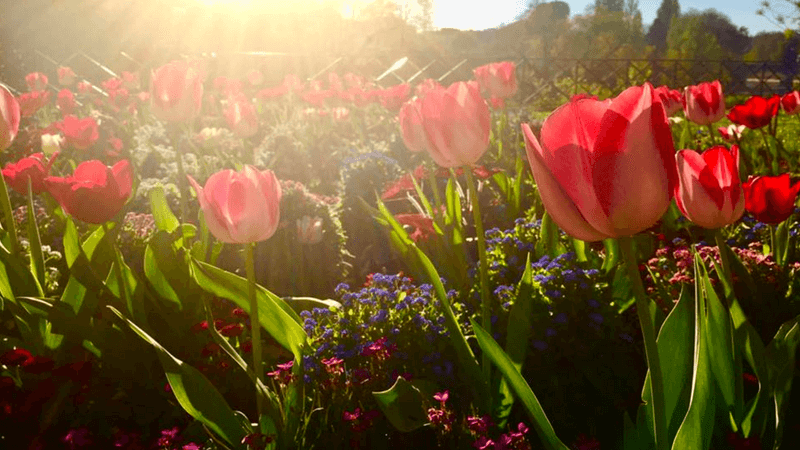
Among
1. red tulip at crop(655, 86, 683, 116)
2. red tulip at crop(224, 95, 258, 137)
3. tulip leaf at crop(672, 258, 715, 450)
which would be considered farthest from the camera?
red tulip at crop(224, 95, 258, 137)

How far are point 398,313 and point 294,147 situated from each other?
3.24m

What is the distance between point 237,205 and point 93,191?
51 centimetres

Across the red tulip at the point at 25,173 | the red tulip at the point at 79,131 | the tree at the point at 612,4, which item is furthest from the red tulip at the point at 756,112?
the tree at the point at 612,4

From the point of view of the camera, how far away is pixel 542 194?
1008mm

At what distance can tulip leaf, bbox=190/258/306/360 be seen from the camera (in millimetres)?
1968

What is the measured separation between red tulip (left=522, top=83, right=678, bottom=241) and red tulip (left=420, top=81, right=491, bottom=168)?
95cm

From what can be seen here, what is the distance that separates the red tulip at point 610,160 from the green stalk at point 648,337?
0.11ft

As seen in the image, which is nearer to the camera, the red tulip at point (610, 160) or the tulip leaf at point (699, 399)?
the red tulip at point (610, 160)

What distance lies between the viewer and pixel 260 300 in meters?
1.95

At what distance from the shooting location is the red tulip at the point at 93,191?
6.14ft

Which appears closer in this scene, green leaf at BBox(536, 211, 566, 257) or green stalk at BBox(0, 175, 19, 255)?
green stalk at BBox(0, 175, 19, 255)

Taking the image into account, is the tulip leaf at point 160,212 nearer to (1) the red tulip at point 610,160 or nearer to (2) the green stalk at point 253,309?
(2) the green stalk at point 253,309

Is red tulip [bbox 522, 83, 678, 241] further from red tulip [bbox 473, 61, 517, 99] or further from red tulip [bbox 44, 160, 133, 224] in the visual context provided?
red tulip [bbox 473, 61, 517, 99]

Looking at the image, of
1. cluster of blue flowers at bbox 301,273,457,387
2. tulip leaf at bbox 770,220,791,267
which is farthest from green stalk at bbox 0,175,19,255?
tulip leaf at bbox 770,220,791,267
